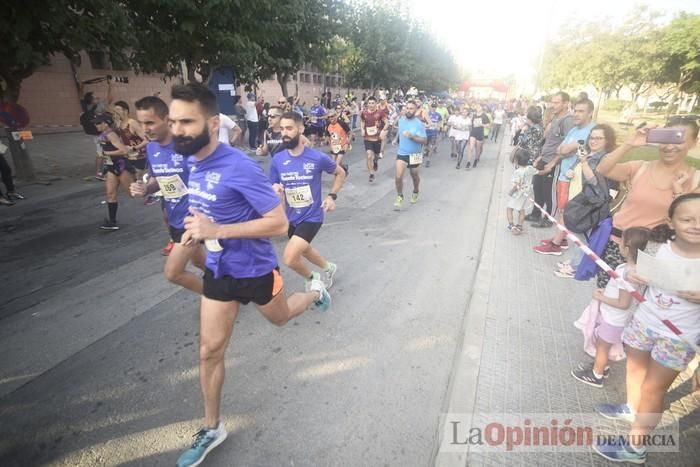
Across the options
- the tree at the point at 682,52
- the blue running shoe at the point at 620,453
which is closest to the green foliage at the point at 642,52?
the tree at the point at 682,52

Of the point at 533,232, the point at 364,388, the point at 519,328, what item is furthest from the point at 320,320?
the point at 533,232

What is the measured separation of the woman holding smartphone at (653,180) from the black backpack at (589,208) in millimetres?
828

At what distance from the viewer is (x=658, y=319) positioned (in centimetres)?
218

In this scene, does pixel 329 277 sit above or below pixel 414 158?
below

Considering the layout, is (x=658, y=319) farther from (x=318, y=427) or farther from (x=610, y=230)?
(x=318, y=427)

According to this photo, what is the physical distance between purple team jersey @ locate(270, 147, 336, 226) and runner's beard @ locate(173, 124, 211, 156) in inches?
70.9

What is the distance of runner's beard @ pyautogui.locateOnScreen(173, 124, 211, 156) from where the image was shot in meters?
2.12

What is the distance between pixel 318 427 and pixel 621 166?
3.32 m

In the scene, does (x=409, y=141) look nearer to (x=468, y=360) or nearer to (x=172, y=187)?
(x=172, y=187)

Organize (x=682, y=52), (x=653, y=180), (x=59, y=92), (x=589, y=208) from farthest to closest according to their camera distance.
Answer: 1. (x=682, y=52)
2. (x=59, y=92)
3. (x=589, y=208)
4. (x=653, y=180)

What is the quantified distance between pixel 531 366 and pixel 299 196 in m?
2.77

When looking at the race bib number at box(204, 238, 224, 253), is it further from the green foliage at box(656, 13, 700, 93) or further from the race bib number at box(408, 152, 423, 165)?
the green foliage at box(656, 13, 700, 93)

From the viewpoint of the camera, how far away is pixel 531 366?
312cm

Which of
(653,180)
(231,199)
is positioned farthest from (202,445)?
(653,180)
